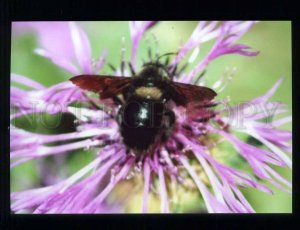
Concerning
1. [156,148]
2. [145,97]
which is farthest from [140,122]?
[156,148]

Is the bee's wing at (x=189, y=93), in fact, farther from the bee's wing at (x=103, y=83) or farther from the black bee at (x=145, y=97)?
the bee's wing at (x=103, y=83)

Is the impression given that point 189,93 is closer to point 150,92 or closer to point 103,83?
point 150,92

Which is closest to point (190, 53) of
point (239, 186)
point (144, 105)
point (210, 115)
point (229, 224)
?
point (210, 115)

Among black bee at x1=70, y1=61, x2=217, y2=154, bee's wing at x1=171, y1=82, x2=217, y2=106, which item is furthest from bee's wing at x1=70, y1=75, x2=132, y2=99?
bee's wing at x1=171, y1=82, x2=217, y2=106
